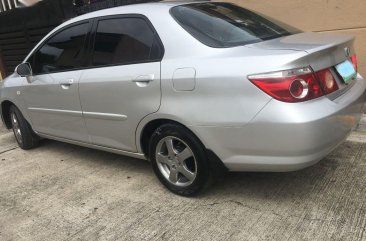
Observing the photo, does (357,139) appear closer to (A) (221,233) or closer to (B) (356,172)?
(B) (356,172)

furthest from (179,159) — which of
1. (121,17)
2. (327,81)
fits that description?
(121,17)

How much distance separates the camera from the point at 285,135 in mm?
2840

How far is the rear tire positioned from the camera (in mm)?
5449

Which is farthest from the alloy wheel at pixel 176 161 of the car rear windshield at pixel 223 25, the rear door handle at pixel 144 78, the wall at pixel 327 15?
the wall at pixel 327 15

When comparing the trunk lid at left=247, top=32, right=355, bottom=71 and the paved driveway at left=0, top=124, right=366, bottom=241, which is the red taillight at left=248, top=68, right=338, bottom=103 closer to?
the trunk lid at left=247, top=32, right=355, bottom=71

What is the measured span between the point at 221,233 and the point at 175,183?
2.51ft

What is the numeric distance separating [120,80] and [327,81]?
173 cm

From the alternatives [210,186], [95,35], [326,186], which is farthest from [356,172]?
[95,35]

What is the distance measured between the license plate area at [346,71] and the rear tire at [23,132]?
3.86 m

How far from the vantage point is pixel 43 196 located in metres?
4.00

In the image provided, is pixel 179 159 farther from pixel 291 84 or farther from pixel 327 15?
pixel 327 15

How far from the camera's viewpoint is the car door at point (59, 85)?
4316mm

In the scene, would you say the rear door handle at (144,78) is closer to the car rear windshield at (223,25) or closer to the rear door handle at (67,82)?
the car rear windshield at (223,25)

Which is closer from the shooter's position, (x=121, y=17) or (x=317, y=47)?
(x=317, y=47)
